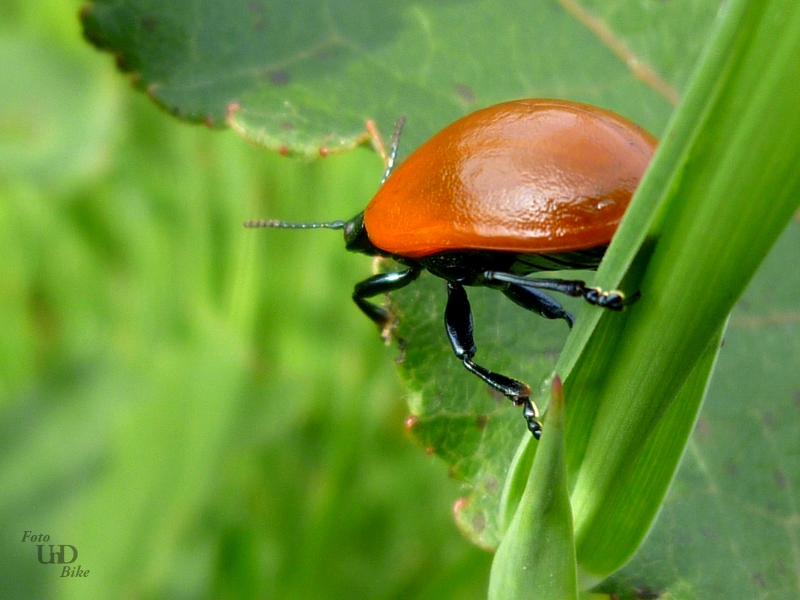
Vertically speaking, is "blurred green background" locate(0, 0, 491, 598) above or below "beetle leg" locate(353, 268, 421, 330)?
below

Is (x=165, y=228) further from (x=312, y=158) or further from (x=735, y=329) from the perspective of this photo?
(x=735, y=329)

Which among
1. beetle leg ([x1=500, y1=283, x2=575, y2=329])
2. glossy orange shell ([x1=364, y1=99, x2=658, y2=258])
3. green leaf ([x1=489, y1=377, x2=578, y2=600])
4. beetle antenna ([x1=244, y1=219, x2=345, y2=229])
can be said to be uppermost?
glossy orange shell ([x1=364, y1=99, x2=658, y2=258])

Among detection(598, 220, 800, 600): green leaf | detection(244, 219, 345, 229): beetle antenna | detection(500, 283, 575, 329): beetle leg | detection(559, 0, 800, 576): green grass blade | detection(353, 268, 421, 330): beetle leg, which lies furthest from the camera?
detection(244, 219, 345, 229): beetle antenna

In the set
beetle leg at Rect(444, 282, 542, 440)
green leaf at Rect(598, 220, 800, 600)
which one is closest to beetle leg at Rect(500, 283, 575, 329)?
beetle leg at Rect(444, 282, 542, 440)

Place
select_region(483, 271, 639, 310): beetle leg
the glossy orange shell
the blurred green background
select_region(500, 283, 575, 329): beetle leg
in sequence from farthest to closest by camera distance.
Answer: the blurred green background
select_region(500, 283, 575, 329): beetle leg
the glossy orange shell
select_region(483, 271, 639, 310): beetle leg

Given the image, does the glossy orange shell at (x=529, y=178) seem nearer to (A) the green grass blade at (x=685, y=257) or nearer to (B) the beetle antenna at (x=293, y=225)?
(A) the green grass blade at (x=685, y=257)

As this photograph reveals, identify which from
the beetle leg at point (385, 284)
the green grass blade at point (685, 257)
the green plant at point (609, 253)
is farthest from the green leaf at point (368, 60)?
the green grass blade at point (685, 257)

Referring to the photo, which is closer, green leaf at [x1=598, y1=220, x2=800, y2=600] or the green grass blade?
the green grass blade

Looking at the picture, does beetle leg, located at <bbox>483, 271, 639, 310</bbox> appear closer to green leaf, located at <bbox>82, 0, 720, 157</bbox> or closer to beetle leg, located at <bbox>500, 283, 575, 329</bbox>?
beetle leg, located at <bbox>500, 283, 575, 329</bbox>
